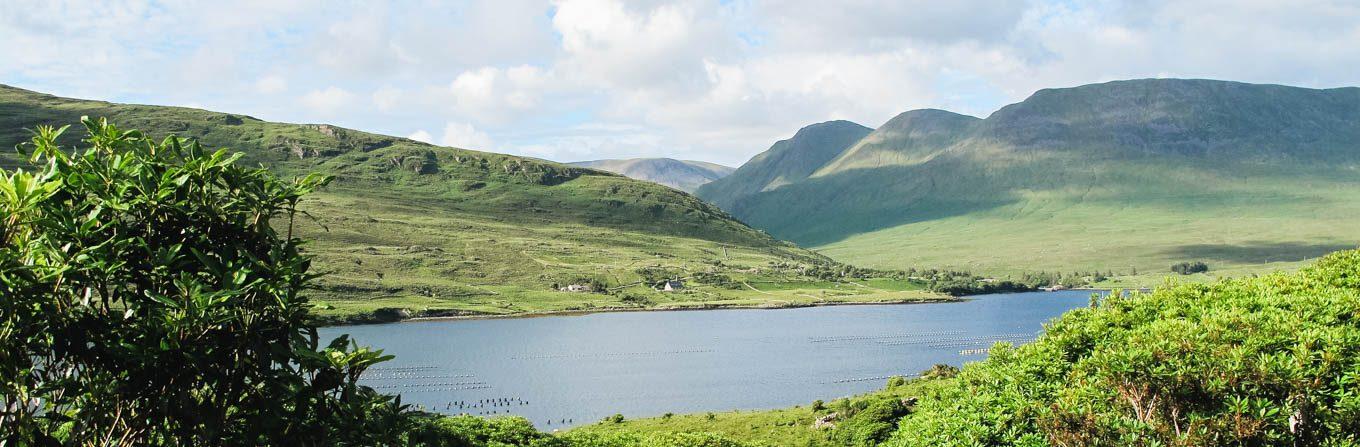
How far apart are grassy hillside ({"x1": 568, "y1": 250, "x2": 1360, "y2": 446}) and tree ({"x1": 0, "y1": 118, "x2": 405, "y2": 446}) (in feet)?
39.0

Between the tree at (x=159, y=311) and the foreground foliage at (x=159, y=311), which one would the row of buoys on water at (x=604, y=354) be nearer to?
the tree at (x=159, y=311)

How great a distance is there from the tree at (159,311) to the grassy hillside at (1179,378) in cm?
1189

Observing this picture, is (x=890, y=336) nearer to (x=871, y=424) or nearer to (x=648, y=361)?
(x=648, y=361)

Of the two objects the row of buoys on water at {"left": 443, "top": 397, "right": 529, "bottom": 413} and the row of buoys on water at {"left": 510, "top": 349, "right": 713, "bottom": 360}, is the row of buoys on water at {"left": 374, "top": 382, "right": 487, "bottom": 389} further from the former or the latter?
the row of buoys on water at {"left": 510, "top": 349, "right": 713, "bottom": 360}

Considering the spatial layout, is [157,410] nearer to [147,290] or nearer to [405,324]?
[147,290]

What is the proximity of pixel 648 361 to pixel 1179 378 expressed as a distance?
13100 cm

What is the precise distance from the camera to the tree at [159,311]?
28.5ft

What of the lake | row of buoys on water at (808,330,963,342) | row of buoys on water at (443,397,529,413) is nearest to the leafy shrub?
the lake

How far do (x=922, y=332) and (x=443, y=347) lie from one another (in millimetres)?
93461

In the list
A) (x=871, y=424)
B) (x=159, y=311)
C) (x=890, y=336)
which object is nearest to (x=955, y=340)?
(x=890, y=336)

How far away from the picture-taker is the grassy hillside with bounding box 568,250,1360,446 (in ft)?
47.3

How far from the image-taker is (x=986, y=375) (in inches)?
733

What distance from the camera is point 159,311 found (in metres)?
8.98

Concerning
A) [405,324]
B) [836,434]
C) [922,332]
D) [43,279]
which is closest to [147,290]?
[43,279]
